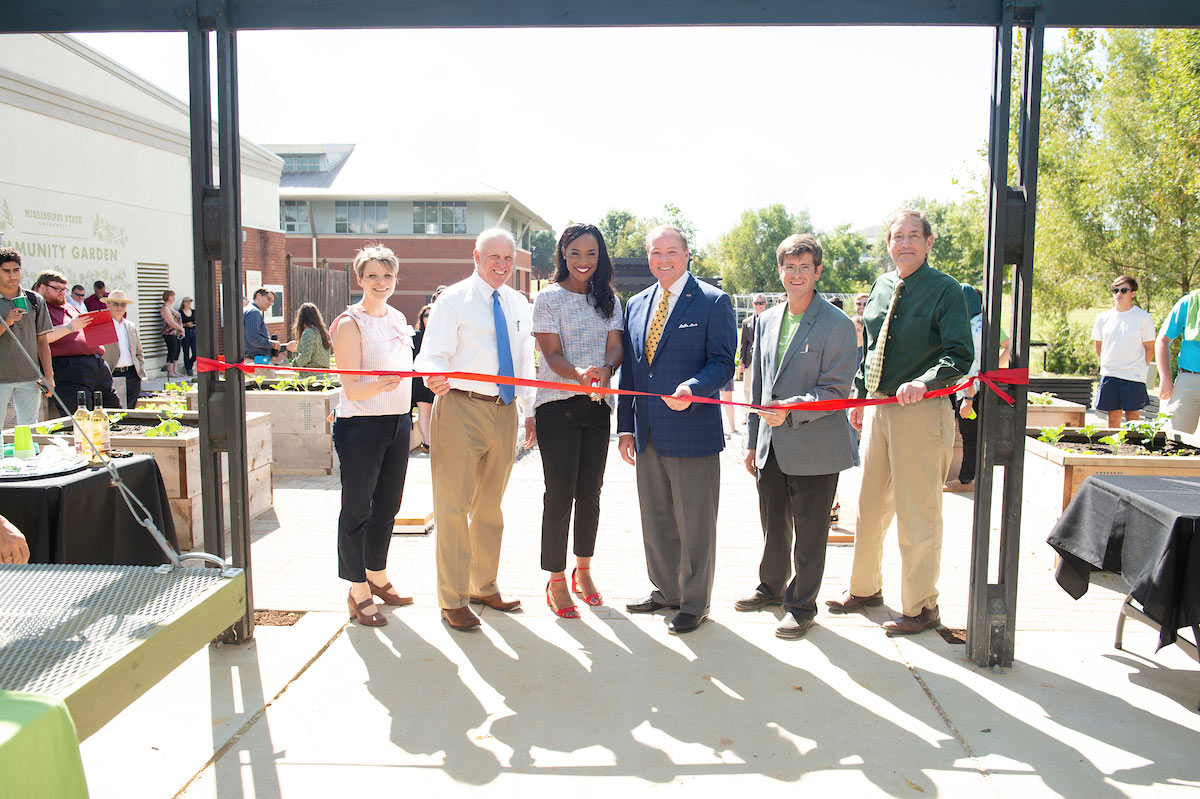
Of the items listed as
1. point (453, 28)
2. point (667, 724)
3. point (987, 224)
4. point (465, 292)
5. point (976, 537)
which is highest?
point (453, 28)

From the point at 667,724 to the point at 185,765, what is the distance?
5.80 ft

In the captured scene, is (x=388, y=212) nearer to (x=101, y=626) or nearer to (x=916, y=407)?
(x=916, y=407)

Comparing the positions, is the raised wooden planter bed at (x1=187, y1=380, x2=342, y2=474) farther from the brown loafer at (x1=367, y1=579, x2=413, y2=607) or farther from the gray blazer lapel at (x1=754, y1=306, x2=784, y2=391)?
the gray blazer lapel at (x1=754, y1=306, x2=784, y2=391)

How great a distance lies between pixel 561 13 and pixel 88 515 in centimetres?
325

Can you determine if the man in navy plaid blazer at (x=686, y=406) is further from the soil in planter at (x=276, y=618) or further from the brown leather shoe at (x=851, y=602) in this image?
the soil in planter at (x=276, y=618)

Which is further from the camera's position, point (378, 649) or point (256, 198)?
point (256, 198)

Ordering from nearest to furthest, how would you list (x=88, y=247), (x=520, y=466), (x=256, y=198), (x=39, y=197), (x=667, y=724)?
1. (x=667, y=724)
2. (x=520, y=466)
3. (x=39, y=197)
4. (x=88, y=247)
5. (x=256, y=198)

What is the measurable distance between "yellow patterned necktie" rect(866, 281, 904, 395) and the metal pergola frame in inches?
20.8

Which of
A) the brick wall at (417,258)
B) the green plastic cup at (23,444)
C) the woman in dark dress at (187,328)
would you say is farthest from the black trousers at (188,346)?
the brick wall at (417,258)

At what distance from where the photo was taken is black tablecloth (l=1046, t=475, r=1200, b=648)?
3.53 metres

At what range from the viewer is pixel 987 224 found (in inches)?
155

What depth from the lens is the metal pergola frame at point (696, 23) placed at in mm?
3816

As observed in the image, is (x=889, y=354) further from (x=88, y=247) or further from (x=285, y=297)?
(x=285, y=297)

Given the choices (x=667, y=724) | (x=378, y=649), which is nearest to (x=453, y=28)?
(x=378, y=649)
